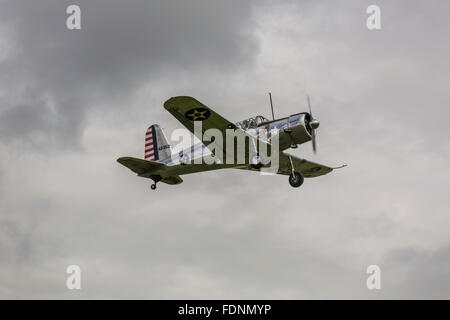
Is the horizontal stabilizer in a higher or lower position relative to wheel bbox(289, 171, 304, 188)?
higher

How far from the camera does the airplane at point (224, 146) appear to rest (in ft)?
82.5

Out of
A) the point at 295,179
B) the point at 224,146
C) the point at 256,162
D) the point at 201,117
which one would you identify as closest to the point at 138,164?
the point at 224,146

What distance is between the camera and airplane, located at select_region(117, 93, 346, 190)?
82.5 feet

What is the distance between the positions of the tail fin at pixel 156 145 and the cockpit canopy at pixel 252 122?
21.3 feet

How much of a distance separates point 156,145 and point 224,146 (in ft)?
23.4

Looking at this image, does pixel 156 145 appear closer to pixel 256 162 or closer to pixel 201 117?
pixel 201 117

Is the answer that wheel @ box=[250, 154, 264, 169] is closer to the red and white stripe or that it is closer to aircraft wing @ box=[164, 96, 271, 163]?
aircraft wing @ box=[164, 96, 271, 163]

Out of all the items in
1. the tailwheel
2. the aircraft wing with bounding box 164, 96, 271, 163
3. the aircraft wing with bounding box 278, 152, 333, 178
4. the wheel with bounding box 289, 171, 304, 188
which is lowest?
the wheel with bounding box 289, 171, 304, 188

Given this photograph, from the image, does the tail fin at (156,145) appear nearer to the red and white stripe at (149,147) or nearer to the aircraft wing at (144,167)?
the red and white stripe at (149,147)

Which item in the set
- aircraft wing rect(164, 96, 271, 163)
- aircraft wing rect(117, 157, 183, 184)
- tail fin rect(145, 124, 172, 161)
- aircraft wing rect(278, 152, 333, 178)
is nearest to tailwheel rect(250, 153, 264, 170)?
aircraft wing rect(164, 96, 271, 163)

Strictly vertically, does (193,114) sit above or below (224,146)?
above

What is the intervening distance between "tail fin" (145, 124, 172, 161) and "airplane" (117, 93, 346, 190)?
14 centimetres

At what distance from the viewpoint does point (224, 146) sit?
89.1ft

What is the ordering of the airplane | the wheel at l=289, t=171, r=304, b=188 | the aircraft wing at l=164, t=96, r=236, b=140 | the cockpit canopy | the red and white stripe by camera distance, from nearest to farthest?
the aircraft wing at l=164, t=96, r=236, b=140 < the airplane < the cockpit canopy < the wheel at l=289, t=171, r=304, b=188 < the red and white stripe
